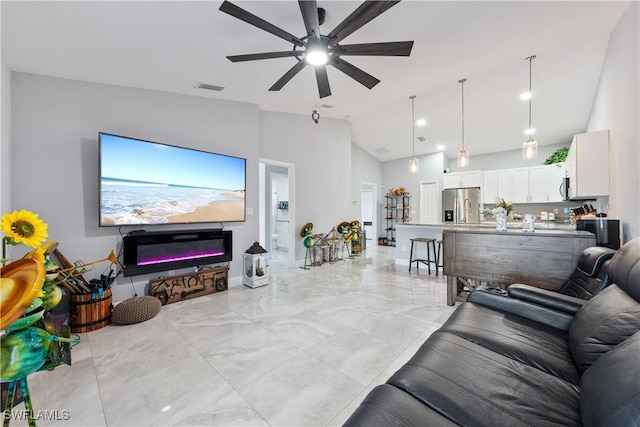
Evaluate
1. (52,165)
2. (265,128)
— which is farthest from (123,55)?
(265,128)

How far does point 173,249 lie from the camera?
3.45 metres

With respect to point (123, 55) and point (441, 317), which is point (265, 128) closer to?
point (123, 55)

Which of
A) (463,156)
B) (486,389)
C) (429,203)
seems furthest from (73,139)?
(429,203)

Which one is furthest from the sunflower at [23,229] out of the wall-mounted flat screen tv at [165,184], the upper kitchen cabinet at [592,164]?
the upper kitchen cabinet at [592,164]

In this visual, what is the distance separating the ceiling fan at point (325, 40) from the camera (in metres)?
1.79

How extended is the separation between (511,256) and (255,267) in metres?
3.33

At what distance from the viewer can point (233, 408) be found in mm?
1590

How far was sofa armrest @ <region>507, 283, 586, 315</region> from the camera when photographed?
1.69 metres

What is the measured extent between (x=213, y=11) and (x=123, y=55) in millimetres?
1118

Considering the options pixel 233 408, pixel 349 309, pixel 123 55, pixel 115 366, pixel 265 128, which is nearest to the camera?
pixel 233 408

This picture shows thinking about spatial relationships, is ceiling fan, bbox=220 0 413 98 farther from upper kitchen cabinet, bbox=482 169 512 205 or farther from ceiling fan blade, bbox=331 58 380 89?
upper kitchen cabinet, bbox=482 169 512 205

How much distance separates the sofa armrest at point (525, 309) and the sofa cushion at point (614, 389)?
0.75 meters

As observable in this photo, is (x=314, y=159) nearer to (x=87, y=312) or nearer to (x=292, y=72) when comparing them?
(x=292, y=72)

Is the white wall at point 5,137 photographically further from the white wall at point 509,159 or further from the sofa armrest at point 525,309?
the white wall at point 509,159
